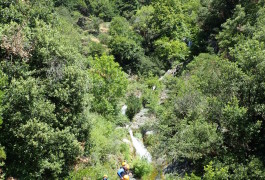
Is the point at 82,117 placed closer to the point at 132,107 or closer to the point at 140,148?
the point at 140,148

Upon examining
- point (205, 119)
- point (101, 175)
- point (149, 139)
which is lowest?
point (149, 139)

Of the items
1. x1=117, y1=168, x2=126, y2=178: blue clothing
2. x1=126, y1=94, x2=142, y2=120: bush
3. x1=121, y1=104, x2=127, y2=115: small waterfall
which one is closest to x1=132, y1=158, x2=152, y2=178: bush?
x1=117, y1=168, x2=126, y2=178: blue clothing

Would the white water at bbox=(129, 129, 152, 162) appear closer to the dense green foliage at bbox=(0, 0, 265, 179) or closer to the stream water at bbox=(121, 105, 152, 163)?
the stream water at bbox=(121, 105, 152, 163)

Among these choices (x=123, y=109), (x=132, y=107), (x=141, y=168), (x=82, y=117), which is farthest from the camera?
(x=123, y=109)

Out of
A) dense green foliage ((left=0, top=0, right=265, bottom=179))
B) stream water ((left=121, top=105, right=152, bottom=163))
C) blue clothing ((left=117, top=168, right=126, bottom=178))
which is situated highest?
dense green foliage ((left=0, top=0, right=265, bottom=179))

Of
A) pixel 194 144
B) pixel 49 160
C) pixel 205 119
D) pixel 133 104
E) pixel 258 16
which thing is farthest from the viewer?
pixel 133 104

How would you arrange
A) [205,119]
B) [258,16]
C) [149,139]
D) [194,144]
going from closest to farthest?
[194,144] → [205,119] → [149,139] → [258,16]

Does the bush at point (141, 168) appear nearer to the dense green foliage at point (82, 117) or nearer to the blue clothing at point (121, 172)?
the dense green foliage at point (82, 117)

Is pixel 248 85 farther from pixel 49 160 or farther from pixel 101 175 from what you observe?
pixel 49 160

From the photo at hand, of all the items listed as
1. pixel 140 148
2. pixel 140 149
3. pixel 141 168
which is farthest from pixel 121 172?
pixel 140 148

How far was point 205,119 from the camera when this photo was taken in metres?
18.2

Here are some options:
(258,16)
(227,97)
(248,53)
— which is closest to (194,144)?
(227,97)

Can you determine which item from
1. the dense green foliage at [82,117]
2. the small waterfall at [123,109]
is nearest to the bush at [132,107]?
the small waterfall at [123,109]

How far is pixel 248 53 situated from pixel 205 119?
520 cm
